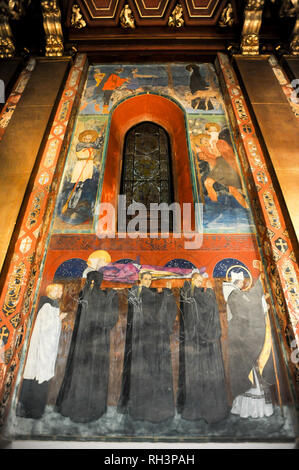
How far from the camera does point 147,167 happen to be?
5.95 m

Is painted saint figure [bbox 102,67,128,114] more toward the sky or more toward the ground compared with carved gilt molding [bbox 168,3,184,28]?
more toward the ground

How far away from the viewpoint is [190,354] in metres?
3.53

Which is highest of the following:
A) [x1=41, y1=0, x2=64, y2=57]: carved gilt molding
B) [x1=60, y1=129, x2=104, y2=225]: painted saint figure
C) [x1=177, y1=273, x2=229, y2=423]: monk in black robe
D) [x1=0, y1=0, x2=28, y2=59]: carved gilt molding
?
[x1=41, y1=0, x2=64, y2=57]: carved gilt molding

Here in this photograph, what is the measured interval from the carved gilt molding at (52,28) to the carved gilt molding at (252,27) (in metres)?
3.83

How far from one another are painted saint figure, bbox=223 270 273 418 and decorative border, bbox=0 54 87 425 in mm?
2408

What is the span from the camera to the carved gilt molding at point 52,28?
6184mm

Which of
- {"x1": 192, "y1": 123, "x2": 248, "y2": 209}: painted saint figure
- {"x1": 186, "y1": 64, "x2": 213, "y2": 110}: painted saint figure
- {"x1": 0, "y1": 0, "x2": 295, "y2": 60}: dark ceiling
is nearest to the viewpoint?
{"x1": 192, "y1": 123, "x2": 248, "y2": 209}: painted saint figure

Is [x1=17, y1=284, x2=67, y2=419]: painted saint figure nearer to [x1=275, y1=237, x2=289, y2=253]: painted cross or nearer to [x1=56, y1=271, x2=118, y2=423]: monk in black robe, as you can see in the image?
[x1=56, y1=271, x2=118, y2=423]: monk in black robe

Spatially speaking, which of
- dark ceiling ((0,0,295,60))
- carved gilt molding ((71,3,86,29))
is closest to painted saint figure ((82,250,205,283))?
dark ceiling ((0,0,295,60))

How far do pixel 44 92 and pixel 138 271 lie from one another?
3.91 m

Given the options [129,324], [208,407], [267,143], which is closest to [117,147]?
[267,143]

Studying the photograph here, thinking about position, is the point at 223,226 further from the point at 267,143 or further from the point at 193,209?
the point at 267,143

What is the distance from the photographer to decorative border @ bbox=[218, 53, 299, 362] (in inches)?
143

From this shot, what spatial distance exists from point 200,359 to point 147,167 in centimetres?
374
